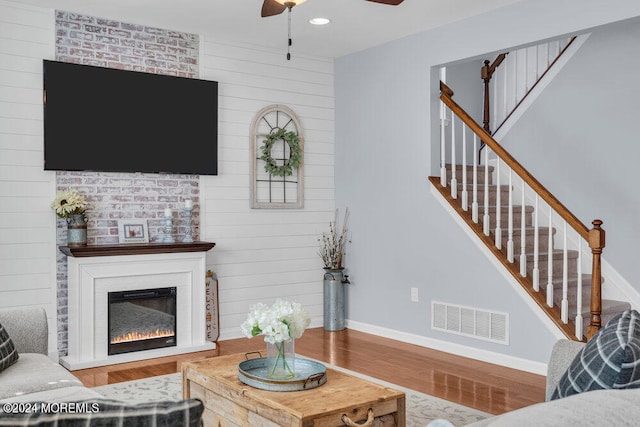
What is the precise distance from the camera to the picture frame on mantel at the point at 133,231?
5.36 m

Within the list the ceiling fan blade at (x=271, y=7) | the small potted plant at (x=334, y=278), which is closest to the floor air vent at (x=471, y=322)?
the small potted plant at (x=334, y=278)

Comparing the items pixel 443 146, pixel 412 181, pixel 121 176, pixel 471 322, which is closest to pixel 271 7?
pixel 121 176

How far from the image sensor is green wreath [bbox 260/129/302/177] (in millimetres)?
6289

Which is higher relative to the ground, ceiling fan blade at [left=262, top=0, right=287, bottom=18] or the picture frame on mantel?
ceiling fan blade at [left=262, top=0, right=287, bottom=18]

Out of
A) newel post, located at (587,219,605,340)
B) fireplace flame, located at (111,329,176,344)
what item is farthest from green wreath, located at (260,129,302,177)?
newel post, located at (587,219,605,340)

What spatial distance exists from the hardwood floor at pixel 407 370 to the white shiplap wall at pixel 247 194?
578 millimetres

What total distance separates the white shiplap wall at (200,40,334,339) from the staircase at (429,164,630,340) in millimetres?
1487

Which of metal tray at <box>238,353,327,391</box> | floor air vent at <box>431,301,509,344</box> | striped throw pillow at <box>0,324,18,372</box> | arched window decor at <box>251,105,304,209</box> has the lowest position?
floor air vent at <box>431,301,509,344</box>

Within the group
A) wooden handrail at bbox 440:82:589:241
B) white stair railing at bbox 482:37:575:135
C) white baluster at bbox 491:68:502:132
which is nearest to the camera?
wooden handrail at bbox 440:82:589:241

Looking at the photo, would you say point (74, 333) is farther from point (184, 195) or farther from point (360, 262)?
point (360, 262)

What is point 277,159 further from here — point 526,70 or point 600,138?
point 600,138

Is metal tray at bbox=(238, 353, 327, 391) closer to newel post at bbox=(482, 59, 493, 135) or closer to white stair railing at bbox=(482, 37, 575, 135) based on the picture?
white stair railing at bbox=(482, 37, 575, 135)

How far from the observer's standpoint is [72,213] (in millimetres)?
4996

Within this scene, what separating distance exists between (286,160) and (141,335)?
89.5 inches
